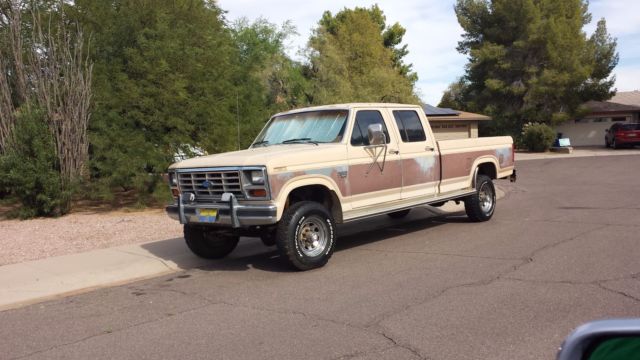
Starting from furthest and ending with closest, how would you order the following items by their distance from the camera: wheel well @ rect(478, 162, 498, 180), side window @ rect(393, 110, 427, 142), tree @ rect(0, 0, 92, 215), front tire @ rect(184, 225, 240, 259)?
tree @ rect(0, 0, 92, 215)
wheel well @ rect(478, 162, 498, 180)
side window @ rect(393, 110, 427, 142)
front tire @ rect(184, 225, 240, 259)

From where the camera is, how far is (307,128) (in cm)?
879

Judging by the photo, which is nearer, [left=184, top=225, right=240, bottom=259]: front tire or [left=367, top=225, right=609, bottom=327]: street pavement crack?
[left=367, top=225, right=609, bottom=327]: street pavement crack

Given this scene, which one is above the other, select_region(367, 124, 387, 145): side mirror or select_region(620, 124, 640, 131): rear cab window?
select_region(367, 124, 387, 145): side mirror

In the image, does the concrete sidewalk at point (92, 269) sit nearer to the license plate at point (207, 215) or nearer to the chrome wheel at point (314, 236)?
the license plate at point (207, 215)

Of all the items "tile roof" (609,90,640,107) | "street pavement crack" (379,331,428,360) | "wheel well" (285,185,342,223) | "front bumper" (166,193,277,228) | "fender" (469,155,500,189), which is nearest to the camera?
"street pavement crack" (379,331,428,360)

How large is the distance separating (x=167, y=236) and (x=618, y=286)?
733cm

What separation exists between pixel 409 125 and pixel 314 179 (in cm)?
257

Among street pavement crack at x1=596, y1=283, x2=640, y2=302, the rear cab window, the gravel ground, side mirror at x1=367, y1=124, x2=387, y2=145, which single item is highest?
side mirror at x1=367, y1=124, x2=387, y2=145

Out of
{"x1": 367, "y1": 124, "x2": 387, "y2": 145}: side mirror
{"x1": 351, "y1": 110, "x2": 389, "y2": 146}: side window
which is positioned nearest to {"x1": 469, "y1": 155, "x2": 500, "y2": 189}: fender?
{"x1": 351, "y1": 110, "x2": 389, "y2": 146}: side window

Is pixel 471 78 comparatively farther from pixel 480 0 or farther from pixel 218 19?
pixel 218 19

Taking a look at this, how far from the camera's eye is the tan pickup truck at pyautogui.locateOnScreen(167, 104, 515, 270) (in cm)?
724

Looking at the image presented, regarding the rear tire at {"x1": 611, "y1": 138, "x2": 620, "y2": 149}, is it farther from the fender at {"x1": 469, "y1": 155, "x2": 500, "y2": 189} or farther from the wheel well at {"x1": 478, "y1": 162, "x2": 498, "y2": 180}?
the fender at {"x1": 469, "y1": 155, "x2": 500, "y2": 189}

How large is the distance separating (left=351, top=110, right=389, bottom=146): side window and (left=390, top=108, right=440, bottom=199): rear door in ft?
1.11

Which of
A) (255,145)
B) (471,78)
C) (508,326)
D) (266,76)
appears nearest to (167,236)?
(255,145)
